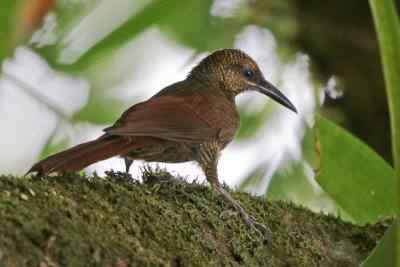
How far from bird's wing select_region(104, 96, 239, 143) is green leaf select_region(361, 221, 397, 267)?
32.3 inches

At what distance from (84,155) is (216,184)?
60 cm

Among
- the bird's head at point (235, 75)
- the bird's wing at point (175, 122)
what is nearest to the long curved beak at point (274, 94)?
the bird's head at point (235, 75)

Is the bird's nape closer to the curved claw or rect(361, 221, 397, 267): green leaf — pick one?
the curved claw

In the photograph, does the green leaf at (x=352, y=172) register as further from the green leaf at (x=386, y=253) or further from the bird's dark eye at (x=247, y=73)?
the bird's dark eye at (x=247, y=73)

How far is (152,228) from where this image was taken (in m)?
1.57

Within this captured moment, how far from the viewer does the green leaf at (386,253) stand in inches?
62.2

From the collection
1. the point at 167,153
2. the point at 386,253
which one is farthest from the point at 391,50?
the point at 167,153

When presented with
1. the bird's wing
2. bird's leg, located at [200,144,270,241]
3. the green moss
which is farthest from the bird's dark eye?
the green moss

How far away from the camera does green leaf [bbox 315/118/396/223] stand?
2.10 metres

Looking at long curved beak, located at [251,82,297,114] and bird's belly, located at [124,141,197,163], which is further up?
long curved beak, located at [251,82,297,114]

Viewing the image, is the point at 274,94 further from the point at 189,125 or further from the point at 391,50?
the point at 391,50

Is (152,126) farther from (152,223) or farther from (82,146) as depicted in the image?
(152,223)

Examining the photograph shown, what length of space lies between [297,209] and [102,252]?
1.05 metres

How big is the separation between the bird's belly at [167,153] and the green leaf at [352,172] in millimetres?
492
